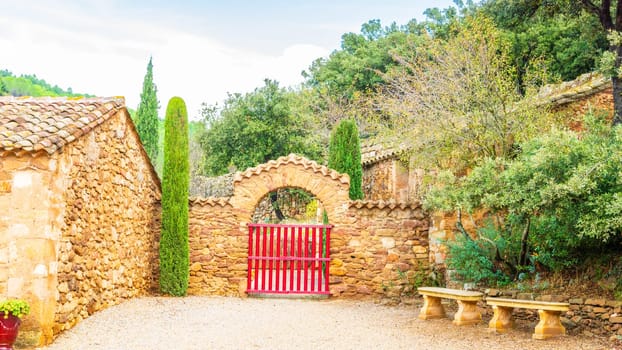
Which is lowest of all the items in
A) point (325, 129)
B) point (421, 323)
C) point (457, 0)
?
point (421, 323)

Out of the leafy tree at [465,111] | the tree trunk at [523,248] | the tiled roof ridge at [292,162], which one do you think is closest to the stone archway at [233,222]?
the tiled roof ridge at [292,162]

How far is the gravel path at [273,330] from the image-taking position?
779cm

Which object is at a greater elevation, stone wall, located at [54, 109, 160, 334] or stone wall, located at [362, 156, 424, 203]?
stone wall, located at [362, 156, 424, 203]

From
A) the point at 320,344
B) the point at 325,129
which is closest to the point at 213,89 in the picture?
the point at 325,129

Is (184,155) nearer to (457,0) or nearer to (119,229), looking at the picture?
(119,229)

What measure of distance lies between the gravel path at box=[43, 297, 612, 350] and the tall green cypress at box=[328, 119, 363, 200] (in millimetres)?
5333

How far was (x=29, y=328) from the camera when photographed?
7.30 metres

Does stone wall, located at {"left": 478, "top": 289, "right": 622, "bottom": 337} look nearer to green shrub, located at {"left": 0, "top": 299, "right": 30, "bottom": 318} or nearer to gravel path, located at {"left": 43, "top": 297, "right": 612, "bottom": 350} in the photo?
gravel path, located at {"left": 43, "top": 297, "right": 612, "bottom": 350}

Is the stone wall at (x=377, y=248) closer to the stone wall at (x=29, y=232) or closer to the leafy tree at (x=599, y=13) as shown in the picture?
the leafy tree at (x=599, y=13)

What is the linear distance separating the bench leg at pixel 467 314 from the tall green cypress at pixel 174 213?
6.08m

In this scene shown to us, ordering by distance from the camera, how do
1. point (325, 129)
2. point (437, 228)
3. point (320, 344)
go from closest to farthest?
point (320, 344) → point (437, 228) → point (325, 129)

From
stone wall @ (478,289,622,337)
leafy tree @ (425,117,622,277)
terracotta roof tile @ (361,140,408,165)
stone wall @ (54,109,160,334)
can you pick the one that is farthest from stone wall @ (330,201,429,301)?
terracotta roof tile @ (361,140,408,165)

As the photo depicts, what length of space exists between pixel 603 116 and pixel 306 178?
20.6 ft

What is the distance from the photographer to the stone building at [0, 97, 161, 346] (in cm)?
741
